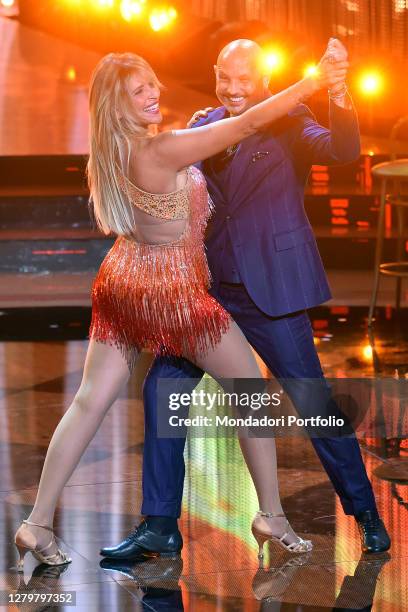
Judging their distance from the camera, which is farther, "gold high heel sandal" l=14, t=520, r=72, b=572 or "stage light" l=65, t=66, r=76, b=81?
"stage light" l=65, t=66, r=76, b=81

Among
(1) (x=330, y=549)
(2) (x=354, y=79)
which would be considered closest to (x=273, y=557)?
(1) (x=330, y=549)

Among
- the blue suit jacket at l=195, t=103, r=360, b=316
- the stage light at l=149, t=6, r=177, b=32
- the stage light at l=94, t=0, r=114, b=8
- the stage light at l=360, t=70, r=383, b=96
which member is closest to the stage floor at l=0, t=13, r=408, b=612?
the blue suit jacket at l=195, t=103, r=360, b=316

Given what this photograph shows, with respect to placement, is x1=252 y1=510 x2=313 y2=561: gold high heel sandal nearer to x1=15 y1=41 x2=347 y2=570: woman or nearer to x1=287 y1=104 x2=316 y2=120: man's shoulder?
x1=15 y1=41 x2=347 y2=570: woman

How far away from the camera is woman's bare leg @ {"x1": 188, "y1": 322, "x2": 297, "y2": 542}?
122 inches

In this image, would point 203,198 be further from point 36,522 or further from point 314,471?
point 314,471

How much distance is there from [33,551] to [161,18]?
32.9 ft

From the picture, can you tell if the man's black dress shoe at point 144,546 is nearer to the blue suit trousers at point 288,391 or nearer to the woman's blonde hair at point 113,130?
the blue suit trousers at point 288,391

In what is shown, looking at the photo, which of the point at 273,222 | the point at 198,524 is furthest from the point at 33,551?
the point at 273,222

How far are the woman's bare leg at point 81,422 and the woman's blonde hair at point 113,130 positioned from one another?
33cm

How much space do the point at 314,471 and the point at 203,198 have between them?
120 cm

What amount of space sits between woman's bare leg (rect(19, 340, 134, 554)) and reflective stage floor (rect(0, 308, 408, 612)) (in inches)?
6.0

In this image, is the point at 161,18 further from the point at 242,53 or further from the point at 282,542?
the point at 282,542

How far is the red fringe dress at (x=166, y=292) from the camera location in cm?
306

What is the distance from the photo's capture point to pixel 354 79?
1004 cm
